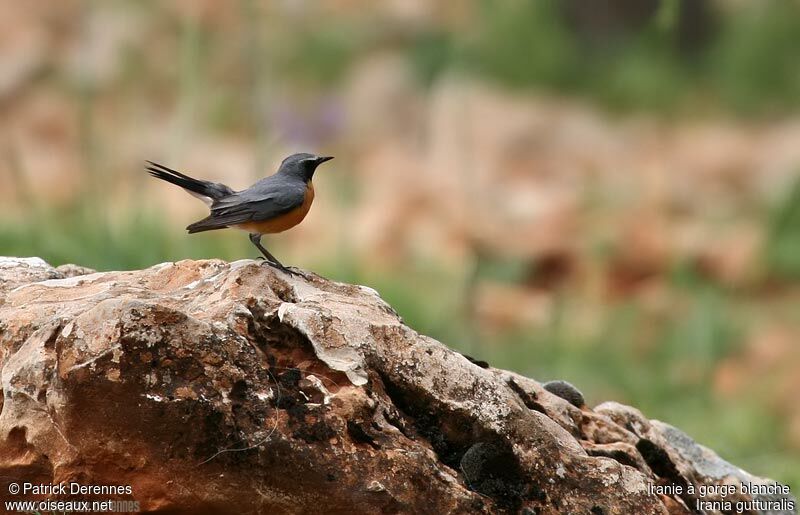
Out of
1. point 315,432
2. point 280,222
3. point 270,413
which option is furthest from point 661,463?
point 280,222

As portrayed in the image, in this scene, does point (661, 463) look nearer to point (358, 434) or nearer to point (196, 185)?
point (358, 434)

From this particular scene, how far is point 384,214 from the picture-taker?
1167 cm

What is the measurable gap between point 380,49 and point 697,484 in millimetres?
11962

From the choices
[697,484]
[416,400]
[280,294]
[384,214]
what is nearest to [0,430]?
[280,294]

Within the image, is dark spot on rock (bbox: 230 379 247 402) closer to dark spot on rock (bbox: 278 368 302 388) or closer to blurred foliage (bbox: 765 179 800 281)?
dark spot on rock (bbox: 278 368 302 388)

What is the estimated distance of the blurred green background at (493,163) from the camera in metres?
8.65

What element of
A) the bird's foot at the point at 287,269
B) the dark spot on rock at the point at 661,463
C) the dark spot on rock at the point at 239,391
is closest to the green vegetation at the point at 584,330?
the dark spot on rock at the point at 661,463

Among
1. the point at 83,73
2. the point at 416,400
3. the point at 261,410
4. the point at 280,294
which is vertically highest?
the point at 83,73

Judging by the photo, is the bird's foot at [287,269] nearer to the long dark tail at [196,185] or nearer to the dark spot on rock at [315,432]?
the long dark tail at [196,185]

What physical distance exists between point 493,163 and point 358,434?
1055 cm

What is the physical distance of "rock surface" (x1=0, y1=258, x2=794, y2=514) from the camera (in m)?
3.34

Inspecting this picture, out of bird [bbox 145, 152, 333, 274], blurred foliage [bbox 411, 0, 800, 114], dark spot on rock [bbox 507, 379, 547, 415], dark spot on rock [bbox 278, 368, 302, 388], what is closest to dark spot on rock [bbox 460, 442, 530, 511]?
dark spot on rock [bbox 507, 379, 547, 415]

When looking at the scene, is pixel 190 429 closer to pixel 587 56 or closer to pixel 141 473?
pixel 141 473

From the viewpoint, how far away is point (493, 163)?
13875mm
